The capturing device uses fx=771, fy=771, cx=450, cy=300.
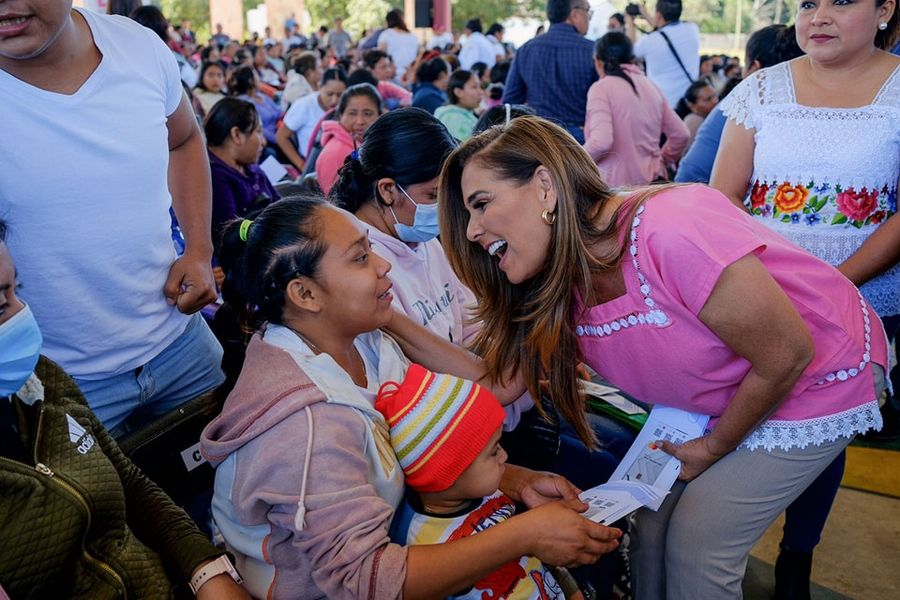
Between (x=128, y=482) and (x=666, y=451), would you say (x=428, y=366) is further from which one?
(x=128, y=482)

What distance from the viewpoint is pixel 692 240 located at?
58.2 inches

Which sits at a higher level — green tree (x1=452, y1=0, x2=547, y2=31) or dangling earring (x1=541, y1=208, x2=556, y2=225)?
dangling earring (x1=541, y1=208, x2=556, y2=225)

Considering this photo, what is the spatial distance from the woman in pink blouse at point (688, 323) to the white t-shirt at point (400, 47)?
9.76m

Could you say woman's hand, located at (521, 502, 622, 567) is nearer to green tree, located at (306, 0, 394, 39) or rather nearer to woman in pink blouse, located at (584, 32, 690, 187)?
woman in pink blouse, located at (584, 32, 690, 187)

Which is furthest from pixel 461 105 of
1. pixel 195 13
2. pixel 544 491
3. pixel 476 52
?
pixel 195 13

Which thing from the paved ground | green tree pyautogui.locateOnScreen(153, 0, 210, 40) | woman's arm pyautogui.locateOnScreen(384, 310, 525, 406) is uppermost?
woman's arm pyautogui.locateOnScreen(384, 310, 525, 406)

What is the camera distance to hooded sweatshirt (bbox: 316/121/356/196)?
158 inches

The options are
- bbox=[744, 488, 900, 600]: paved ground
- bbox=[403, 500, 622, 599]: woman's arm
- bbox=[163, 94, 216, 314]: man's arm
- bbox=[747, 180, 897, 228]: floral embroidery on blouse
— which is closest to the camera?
bbox=[403, 500, 622, 599]: woman's arm

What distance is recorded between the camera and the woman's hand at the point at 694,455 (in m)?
1.72

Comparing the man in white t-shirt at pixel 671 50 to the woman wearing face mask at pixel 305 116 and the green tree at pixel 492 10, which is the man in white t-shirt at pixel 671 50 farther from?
the green tree at pixel 492 10

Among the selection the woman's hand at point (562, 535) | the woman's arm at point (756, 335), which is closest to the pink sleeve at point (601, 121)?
the woman's arm at point (756, 335)

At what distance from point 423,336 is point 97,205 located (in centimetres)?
78

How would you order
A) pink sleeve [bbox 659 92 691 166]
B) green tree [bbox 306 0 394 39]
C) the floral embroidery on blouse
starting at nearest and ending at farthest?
the floral embroidery on blouse → pink sleeve [bbox 659 92 691 166] → green tree [bbox 306 0 394 39]

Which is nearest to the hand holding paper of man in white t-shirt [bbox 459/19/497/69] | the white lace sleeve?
the white lace sleeve
